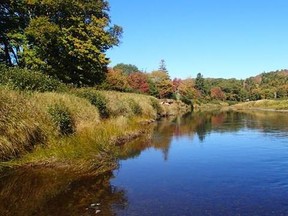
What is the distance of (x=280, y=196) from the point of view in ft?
33.2

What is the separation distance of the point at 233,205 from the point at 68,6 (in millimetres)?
27924

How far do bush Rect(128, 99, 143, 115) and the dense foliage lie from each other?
20.2 feet

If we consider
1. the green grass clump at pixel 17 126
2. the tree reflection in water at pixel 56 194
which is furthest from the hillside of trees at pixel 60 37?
the tree reflection in water at pixel 56 194

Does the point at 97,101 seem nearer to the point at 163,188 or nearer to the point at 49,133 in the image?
the point at 49,133

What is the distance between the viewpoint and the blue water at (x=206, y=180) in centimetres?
929

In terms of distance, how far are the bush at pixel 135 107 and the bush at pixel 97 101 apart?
7.24 m

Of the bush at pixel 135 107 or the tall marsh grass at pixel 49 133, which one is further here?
the bush at pixel 135 107

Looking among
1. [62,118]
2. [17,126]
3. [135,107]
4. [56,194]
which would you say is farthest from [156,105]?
[56,194]

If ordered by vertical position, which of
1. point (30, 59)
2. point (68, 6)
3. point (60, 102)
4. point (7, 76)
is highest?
point (68, 6)

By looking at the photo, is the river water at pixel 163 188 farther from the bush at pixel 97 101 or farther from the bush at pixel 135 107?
the bush at pixel 135 107

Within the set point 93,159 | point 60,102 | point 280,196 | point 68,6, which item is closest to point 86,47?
point 68,6

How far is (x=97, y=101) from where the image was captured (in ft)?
74.5

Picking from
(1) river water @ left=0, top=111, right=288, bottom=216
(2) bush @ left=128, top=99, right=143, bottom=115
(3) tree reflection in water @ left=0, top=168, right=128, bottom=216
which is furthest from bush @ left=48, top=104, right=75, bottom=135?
(2) bush @ left=128, top=99, right=143, bottom=115

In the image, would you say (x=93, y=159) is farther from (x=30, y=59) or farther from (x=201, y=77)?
(x=201, y=77)
